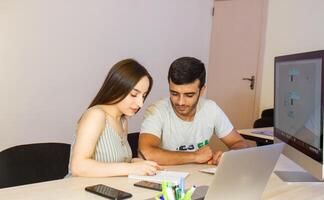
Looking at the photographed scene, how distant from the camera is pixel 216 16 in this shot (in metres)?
5.11

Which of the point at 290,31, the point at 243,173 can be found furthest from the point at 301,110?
the point at 290,31

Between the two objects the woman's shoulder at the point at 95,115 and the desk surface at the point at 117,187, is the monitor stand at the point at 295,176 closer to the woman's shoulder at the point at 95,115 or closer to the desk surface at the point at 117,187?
the desk surface at the point at 117,187

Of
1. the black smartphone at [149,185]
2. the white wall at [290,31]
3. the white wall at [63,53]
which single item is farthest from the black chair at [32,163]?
the white wall at [290,31]

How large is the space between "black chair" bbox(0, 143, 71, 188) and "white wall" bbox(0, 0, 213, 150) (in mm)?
1427

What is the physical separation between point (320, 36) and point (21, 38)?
296 cm

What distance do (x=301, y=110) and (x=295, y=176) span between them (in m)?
0.35

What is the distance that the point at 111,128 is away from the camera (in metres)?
1.73

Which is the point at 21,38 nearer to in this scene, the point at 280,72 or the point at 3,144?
the point at 3,144

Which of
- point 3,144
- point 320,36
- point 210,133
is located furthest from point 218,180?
point 320,36

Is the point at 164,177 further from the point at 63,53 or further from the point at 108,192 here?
the point at 63,53

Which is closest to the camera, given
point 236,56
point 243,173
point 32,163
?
point 243,173

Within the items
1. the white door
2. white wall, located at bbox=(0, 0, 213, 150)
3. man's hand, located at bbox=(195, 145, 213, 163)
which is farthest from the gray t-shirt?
the white door

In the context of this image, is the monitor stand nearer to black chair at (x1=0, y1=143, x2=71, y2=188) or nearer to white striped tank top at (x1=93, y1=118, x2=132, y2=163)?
white striped tank top at (x1=93, y1=118, x2=132, y2=163)

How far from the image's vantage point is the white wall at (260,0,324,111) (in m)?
4.28
